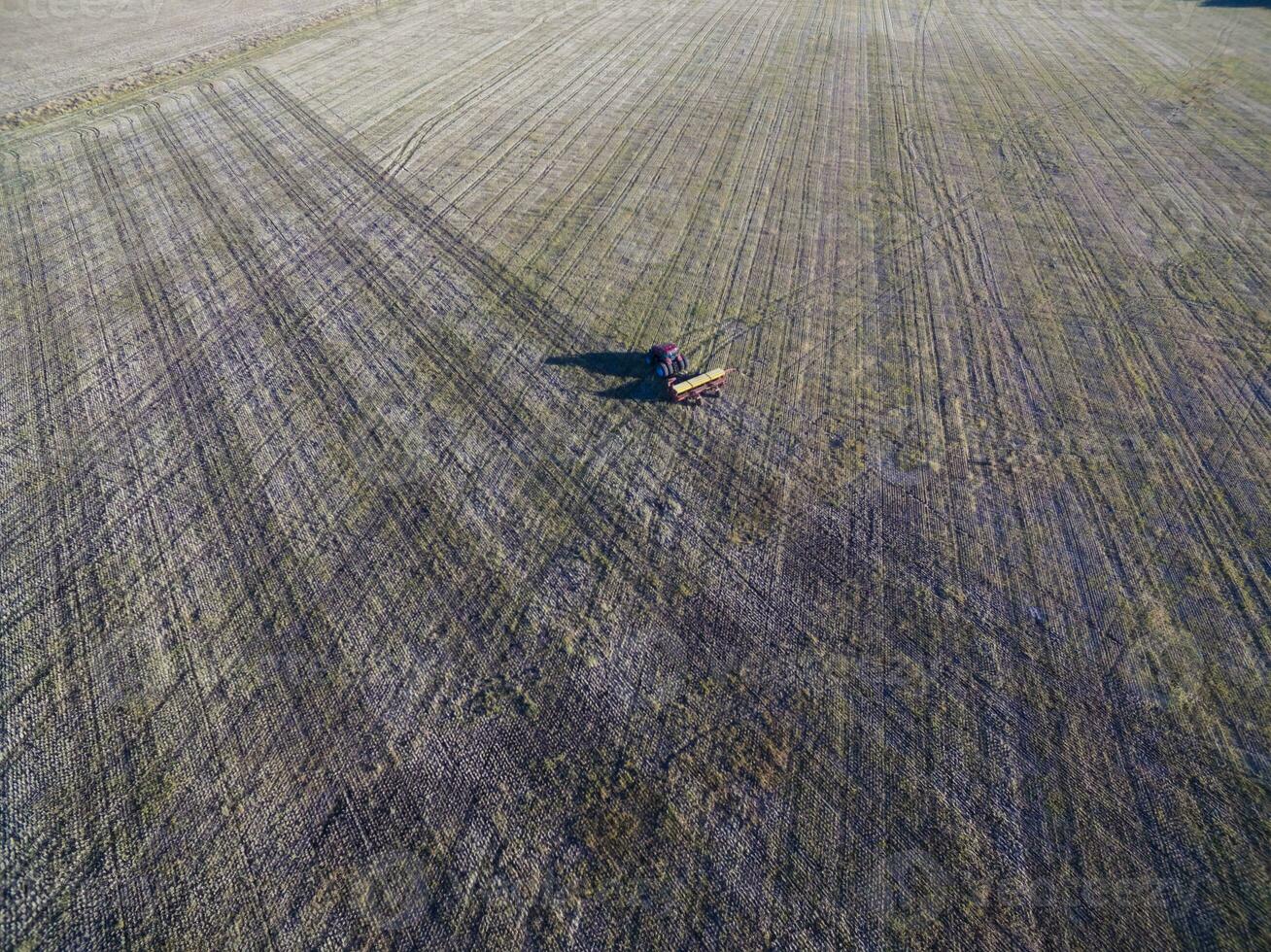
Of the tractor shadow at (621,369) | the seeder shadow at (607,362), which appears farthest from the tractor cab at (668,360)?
the seeder shadow at (607,362)

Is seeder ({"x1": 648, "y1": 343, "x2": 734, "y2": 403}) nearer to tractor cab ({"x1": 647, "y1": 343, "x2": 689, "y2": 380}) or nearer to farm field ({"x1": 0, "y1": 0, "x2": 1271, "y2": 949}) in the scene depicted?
tractor cab ({"x1": 647, "y1": 343, "x2": 689, "y2": 380})

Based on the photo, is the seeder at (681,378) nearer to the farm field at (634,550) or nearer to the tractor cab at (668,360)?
the tractor cab at (668,360)

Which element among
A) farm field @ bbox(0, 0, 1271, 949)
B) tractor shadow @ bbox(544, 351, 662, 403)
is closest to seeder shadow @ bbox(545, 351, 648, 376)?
tractor shadow @ bbox(544, 351, 662, 403)

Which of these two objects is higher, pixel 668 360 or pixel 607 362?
pixel 668 360

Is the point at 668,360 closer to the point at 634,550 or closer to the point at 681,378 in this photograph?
the point at 681,378

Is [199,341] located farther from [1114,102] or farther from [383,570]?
[1114,102]

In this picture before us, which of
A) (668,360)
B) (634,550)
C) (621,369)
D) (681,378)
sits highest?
(668,360)

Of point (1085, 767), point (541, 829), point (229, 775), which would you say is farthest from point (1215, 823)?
point (229, 775)

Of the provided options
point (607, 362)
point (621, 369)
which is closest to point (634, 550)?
point (621, 369)
